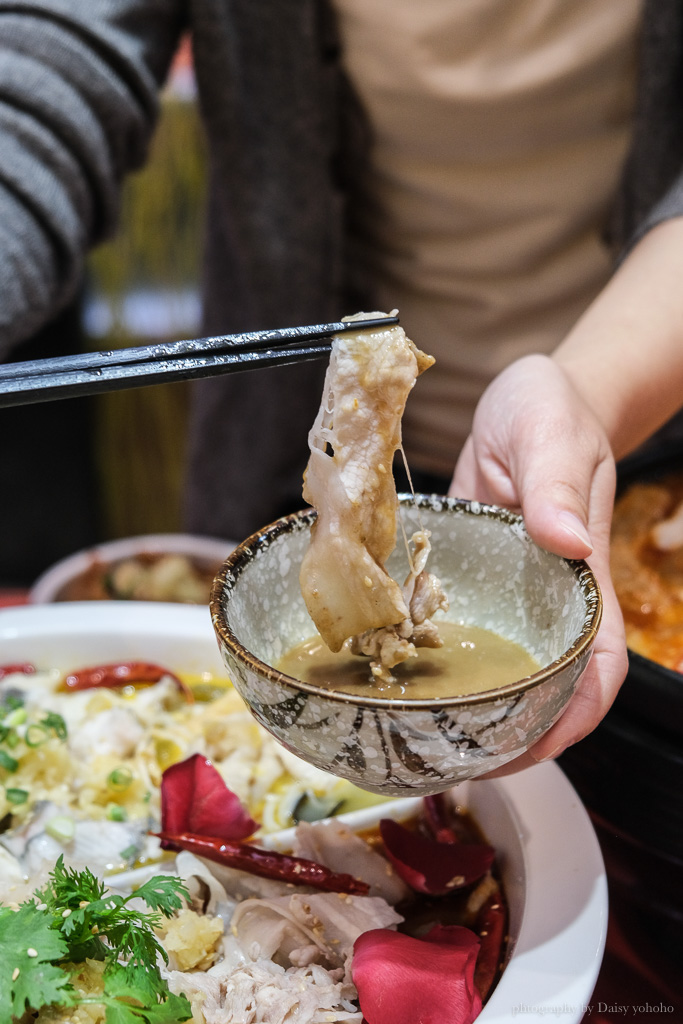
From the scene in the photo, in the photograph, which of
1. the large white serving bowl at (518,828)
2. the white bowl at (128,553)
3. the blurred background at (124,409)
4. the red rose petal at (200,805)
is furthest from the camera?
the blurred background at (124,409)

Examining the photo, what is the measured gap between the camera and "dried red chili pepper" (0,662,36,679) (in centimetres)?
190

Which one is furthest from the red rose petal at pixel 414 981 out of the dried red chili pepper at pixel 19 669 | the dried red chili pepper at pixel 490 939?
the dried red chili pepper at pixel 19 669

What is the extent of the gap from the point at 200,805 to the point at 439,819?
39cm

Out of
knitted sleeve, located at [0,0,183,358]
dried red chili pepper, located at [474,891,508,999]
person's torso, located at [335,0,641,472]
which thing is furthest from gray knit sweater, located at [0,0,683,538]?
dried red chili pepper, located at [474,891,508,999]

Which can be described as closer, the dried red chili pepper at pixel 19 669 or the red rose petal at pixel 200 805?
the red rose petal at pixel 200 805

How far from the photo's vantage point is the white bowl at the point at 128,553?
2527 millimetres

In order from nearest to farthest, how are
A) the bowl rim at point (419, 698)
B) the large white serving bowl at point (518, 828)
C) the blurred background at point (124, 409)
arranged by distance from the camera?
the bowl rim at point (419, 698), the large white serving bowl at point (518, 828), the blurred background at point (124, 409)

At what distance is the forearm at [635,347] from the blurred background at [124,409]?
101 inches

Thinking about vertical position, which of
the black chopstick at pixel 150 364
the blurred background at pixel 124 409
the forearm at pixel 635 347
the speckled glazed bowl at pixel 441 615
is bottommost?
the blurred background at pixel 124 409

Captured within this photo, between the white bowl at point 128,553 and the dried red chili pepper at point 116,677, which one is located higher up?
the dried red chili pepper at point 116,677

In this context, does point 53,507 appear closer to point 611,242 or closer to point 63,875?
point 611,242

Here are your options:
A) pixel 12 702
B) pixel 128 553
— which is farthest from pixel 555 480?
pixel 128 553

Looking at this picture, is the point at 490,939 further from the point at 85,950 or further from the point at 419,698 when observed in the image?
the point at 85,950

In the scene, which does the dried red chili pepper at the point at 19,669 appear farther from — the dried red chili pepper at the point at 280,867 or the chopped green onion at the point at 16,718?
the dried red chili pepper at the point at 280,867
